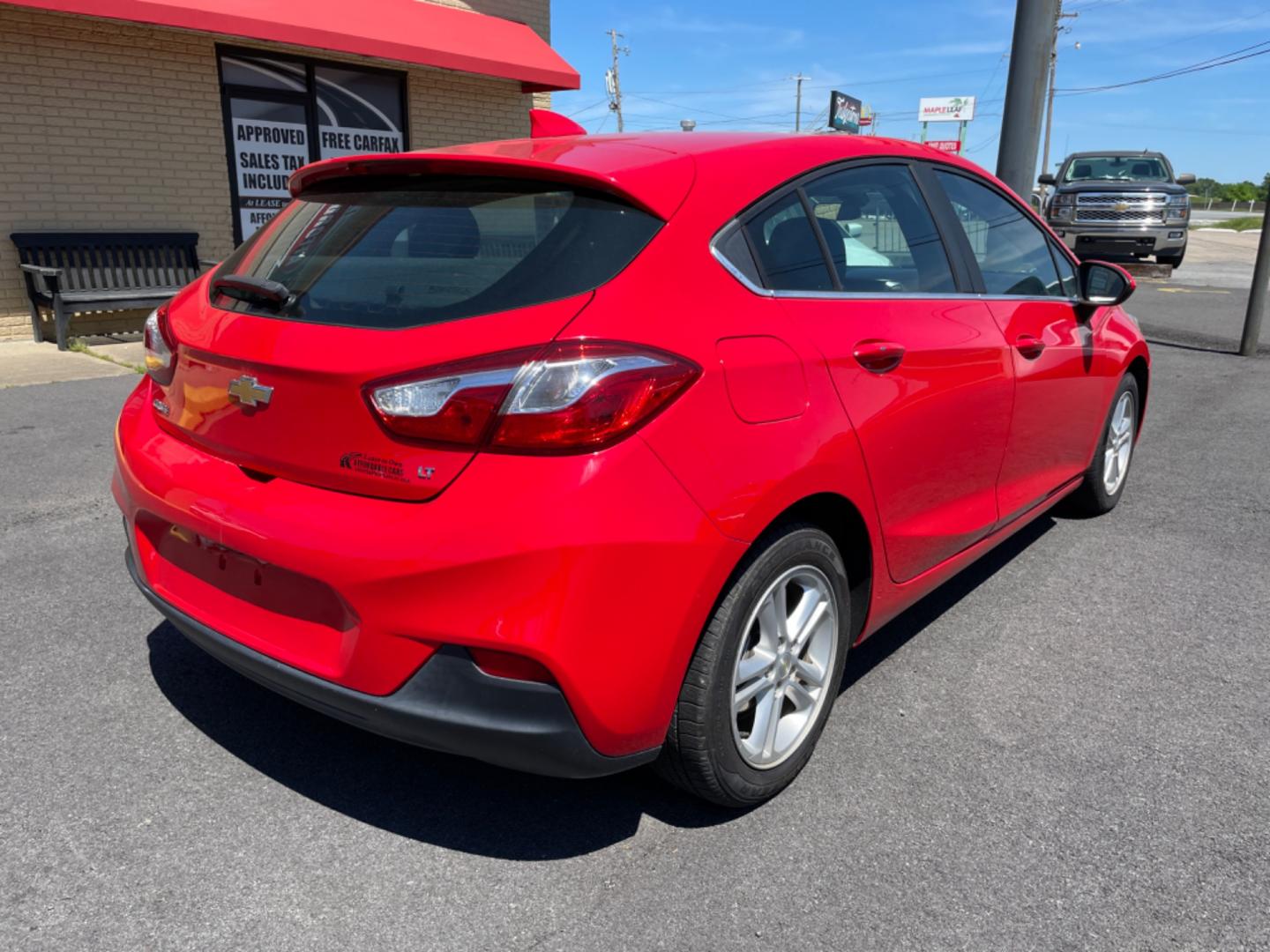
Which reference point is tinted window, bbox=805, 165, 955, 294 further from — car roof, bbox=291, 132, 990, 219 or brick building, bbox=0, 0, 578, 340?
brick building, bbox=0, 0, 578, 340

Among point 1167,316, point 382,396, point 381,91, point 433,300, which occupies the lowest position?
point 1167,316

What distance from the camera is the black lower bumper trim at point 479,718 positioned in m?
2.05

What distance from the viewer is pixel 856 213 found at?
3021 mm

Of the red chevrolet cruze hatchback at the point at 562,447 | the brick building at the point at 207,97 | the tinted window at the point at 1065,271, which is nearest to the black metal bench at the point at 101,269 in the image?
the brick building at the point at 207,97

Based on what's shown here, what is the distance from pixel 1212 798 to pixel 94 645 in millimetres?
3361

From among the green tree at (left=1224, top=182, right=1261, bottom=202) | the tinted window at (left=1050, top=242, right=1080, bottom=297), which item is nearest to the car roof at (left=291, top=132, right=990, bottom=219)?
the tinted window at (left=1050, top=242, right=1080, bottom=297)

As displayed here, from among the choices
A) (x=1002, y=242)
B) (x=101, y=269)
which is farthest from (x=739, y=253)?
(x=101, y=269)

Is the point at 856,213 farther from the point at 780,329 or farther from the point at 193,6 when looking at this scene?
the point at 193,6

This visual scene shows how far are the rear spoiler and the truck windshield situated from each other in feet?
66.2

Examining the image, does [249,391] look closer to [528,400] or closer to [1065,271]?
[528,400]

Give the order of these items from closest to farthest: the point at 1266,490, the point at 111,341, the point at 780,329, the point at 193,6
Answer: the point at 780,329
the point at 1266,490
the point at 193,6
the point at 111,341

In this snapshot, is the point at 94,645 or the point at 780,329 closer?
the point at 780,329

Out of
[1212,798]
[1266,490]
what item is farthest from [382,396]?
[1266,490]

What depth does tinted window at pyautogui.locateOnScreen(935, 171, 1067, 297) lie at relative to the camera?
350 cm
